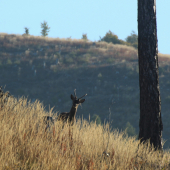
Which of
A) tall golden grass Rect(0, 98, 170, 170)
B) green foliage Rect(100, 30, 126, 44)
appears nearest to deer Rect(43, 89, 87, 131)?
tall golden grass Rect(0, 98, 170, 170)

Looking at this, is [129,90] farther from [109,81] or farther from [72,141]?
[72,141]

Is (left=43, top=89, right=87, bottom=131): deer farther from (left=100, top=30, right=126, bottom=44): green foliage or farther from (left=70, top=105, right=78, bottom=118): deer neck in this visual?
(left=100, top=30, right=126, bottom=44): green foliage

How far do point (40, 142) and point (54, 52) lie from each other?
38.7 m

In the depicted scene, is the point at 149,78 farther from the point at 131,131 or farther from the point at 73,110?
Answer: the point at 131,131

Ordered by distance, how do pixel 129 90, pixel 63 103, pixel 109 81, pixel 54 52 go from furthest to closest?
pixel 54 52, pixel 109 81, pixel 129 90, pixel 63 103

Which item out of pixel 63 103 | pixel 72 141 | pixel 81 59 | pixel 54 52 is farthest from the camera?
pixel 54 52

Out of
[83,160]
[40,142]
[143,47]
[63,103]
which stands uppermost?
[143,47]

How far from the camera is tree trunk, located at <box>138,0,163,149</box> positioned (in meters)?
7.37

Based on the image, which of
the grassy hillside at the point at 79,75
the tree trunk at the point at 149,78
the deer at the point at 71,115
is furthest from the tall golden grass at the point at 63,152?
the grassy hillside at the point at 79,75

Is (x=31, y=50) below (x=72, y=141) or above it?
above

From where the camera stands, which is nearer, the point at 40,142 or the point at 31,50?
the point at 40,142

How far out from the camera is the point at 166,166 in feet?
19.9

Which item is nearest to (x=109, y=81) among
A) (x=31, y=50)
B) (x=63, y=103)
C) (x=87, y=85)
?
(x=87, y=85)

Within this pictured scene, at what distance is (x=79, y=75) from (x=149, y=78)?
91.4ft
